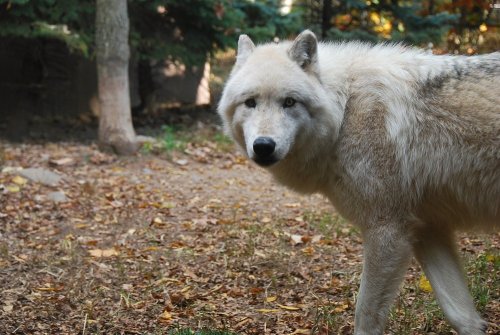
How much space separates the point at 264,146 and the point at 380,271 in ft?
3.42

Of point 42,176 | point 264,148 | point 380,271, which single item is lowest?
point 42,176

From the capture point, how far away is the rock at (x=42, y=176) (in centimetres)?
788

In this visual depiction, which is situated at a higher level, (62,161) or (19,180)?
(19,180)

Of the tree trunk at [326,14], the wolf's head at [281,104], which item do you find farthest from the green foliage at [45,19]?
the wolf's head at [281,104]

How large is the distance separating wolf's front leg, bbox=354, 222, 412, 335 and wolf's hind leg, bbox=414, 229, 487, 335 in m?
0.30

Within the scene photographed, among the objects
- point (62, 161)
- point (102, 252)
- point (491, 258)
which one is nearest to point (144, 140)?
point (62, 161)

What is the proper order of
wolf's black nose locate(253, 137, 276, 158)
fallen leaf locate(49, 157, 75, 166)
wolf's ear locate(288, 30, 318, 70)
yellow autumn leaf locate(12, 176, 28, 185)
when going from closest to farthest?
1. wolf's black nose locate(253, 137, 276, 158)
2. wolf's ear locate(288, 30, 318, 70)
3. yellow autumn leaf locate(12, 176, 28, 185)
4. fallen leaf locate(49, 157, 75, 166)

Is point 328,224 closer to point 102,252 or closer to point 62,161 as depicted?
point 102,252

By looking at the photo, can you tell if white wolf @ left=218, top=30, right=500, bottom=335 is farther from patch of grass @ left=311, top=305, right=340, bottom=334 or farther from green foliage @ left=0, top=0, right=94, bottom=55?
green foliage @ left=0, top=0, right=94, bottom=55

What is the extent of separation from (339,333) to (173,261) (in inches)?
79.4

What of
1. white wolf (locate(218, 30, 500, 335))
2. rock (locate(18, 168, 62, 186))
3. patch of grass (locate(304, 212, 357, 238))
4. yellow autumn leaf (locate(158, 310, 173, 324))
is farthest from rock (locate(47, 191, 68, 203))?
white wolf (locate(218, 30, 500, 335))

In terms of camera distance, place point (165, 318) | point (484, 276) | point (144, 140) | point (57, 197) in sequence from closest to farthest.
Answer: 1. point (165, 318)
2. point (484, 276)
3. point (57, 197)
4. point (144, 140)

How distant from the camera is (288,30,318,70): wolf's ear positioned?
4.14 meters

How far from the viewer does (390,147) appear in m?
3.79
